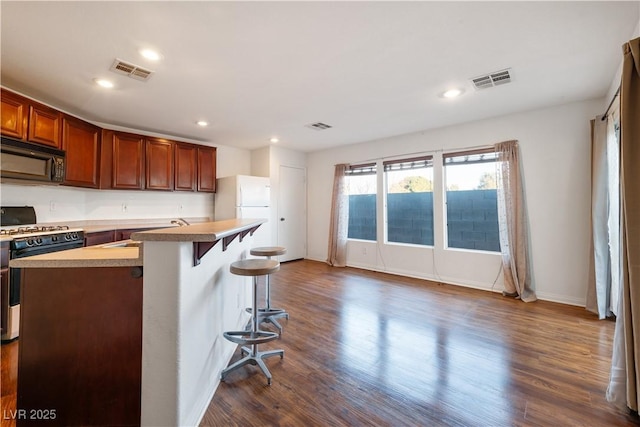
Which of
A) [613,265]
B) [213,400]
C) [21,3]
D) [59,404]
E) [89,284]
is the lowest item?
[213,400]

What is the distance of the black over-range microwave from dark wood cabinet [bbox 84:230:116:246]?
69 cm

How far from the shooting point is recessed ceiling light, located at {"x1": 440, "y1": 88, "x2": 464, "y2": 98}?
2.88 meters

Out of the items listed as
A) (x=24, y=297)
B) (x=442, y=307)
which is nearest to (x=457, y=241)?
(x=442, y=307)

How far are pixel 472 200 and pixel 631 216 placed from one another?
8.61ft

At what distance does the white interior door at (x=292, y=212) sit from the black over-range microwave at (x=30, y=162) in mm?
3390

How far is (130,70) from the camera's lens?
95.6 inches

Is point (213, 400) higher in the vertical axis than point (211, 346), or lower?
lower

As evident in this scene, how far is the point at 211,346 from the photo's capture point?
1.75 meters

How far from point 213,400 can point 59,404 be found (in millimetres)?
750

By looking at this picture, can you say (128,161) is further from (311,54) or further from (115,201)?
(311,54)

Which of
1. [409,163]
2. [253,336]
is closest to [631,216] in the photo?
[253,336]

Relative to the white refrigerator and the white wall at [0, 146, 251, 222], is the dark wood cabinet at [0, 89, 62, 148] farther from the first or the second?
the white refrigerator

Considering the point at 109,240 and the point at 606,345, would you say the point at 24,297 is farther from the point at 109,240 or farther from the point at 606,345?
the point at 606,345

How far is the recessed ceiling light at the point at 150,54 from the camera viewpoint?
2131mm
